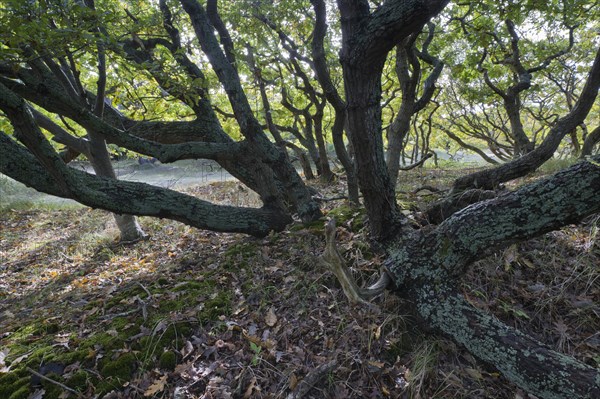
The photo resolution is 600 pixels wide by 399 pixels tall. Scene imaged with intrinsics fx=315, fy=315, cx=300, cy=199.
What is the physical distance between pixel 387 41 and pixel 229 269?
9.91 feet

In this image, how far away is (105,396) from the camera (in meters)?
2.40

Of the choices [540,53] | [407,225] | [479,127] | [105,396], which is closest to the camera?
[105,396]

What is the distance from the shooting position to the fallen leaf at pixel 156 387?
2398 millimetres

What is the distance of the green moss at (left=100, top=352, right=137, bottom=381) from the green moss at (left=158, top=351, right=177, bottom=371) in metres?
0.23

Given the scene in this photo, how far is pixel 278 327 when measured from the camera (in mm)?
2967

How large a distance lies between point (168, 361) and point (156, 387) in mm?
259

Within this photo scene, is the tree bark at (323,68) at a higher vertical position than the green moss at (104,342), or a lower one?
higher

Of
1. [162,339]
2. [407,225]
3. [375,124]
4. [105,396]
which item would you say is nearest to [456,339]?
[407,225]

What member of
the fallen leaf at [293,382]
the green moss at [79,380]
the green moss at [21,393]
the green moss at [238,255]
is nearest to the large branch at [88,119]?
the green moss at [238,255]

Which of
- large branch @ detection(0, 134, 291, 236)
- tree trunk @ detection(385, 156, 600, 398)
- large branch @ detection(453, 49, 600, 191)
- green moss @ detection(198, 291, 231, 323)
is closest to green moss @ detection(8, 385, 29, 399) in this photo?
green moss @ detection(198, 291, 231, 323)

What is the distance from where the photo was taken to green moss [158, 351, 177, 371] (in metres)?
2.65

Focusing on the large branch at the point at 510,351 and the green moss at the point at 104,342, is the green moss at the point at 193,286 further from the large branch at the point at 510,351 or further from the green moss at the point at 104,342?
the large branch at the point at 510,351

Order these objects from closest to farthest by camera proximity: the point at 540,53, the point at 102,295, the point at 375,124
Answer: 1. the point at 375,124
2. the point at 102,295
3. the point at 540,53

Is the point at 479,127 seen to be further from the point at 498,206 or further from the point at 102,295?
the point at 102,295
